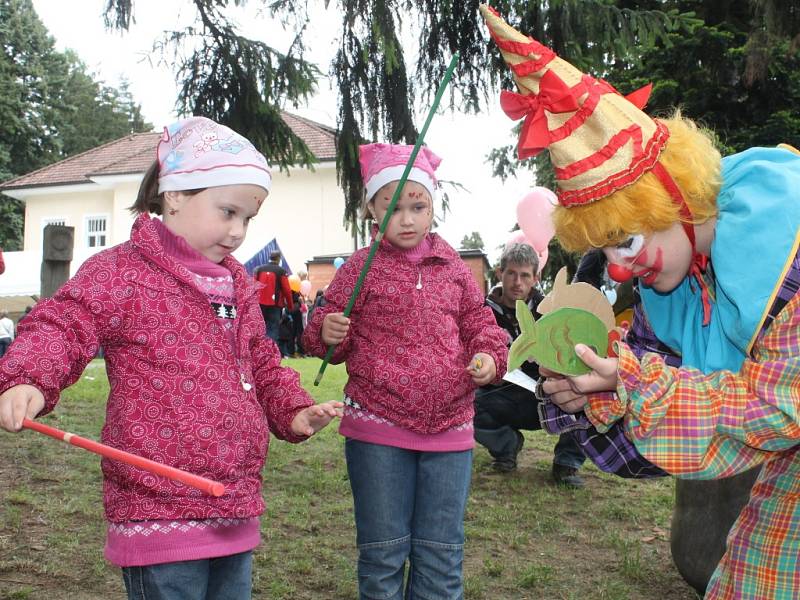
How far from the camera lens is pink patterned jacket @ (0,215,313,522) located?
1886mm

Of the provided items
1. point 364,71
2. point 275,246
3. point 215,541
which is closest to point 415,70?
point 364,71

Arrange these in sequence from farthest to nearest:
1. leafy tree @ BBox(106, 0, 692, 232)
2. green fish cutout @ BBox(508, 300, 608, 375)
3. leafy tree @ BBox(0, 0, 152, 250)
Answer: leafy tree @ BBox(0, 0, 152, 250)
leafy tree @ BBox(106, 0, 692, 232)
green fish cutout @ BBox(508, 300, 608, 375)

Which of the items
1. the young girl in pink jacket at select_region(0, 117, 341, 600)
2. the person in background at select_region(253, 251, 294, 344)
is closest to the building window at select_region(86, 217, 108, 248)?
the person in background at select_region(253, 251, 294, 344)

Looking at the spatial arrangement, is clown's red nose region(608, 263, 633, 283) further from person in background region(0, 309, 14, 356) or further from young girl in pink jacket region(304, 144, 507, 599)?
person in background region(0, 309, 14, 356)

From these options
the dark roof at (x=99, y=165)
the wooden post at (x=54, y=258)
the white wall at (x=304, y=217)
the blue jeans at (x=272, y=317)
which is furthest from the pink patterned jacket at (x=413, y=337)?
the dark roof at (x=99, y=165)

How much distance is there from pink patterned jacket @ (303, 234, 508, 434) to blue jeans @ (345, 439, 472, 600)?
13cm

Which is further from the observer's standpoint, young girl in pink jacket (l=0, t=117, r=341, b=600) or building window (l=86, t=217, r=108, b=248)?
building window (l=86, t=217, r=108, b=248)

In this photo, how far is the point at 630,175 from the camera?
5.47 feet

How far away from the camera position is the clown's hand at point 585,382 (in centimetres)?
164

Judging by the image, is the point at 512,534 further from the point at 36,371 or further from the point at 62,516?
the point at 36,371

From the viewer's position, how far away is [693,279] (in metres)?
1.85

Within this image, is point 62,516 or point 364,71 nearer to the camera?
point 62,516

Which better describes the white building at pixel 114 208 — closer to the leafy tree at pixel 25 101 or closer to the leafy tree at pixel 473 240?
the leafy tree at pixel 25 101

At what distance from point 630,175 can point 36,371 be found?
128cm
